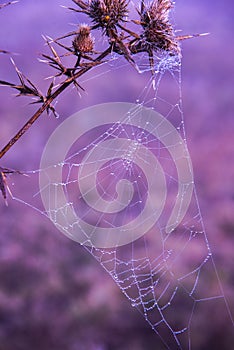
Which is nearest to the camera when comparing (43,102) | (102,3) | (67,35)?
(43,102)

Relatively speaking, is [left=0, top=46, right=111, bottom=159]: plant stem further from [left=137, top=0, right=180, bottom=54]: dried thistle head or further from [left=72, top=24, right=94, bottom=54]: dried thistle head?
[left=137, top=0, right=180, bottom=54]: dried thistle head

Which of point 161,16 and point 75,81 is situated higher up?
point 161,16

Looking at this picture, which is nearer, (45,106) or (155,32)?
(45,106)

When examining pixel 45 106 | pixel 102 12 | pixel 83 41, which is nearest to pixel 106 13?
pixel 102 12

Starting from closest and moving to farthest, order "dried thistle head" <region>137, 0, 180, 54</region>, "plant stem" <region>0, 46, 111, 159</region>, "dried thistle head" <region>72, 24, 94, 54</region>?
"plant stem" <region>0, 46, 111, 159</region>
"dried thistle head" <region>72, 24, 94, 54</region>
"dried thistle head" <region>137, 0, 180, 54</region>

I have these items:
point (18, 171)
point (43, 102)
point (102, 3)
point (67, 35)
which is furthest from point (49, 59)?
point (18, 171)

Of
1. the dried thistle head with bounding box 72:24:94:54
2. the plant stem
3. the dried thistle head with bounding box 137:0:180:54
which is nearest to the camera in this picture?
the plant stem

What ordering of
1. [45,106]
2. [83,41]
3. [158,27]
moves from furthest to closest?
[158,27], [83,41], [45,106]

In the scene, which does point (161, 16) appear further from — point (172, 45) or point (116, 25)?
point (116, 25)

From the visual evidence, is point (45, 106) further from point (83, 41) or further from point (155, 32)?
point (155, 32)
